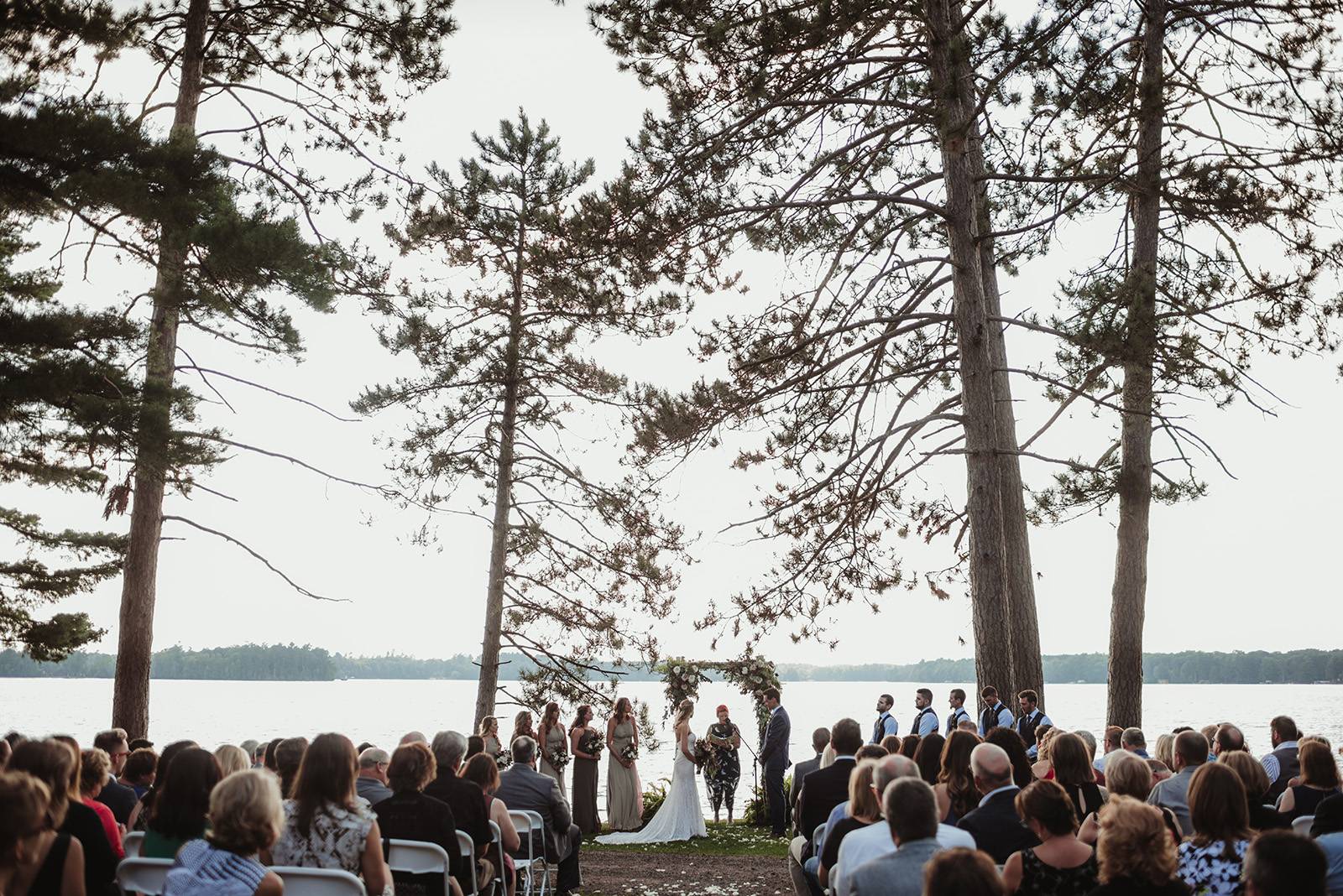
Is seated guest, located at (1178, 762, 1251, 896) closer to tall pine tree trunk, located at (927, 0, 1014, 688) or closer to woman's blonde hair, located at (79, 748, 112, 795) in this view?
woman's blonde hair, located at (79, 748, 112, 795)

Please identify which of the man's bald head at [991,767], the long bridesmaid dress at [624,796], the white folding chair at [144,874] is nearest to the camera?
the white folding chair at [144,874]

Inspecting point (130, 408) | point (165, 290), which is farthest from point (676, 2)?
point (130, 408)

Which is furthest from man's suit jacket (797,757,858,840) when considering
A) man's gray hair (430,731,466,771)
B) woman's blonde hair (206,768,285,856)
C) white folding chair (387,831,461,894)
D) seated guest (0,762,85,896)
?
seated guest (0,762,85,896)

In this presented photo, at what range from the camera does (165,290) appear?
8.45 m

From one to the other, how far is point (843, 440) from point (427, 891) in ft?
21.3

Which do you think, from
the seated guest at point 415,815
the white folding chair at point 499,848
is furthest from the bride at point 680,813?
the seated guest at point 415,815

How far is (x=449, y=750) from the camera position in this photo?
220 inches

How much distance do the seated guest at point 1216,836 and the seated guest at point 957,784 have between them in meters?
1.43

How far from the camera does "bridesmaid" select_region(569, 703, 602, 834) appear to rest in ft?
38.5

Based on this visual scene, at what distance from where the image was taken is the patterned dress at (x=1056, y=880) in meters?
3.58

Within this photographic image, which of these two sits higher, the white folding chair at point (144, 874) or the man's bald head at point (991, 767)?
the man's bald head at point (991, 767)

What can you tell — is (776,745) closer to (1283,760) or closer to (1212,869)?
(1283,760)

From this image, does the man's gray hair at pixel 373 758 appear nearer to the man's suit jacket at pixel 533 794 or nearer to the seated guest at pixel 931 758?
the man's suit jacket at pixel 533 794

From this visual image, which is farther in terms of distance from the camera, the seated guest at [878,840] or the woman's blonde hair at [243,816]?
the seated guest at [878,840]
